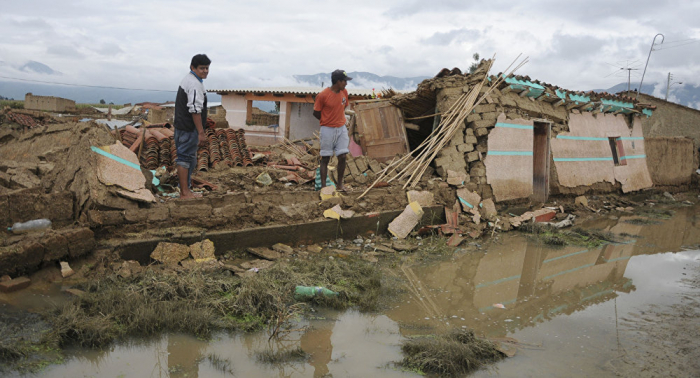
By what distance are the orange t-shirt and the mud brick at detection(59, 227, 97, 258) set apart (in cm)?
368

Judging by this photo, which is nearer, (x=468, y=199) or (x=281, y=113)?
(x=468, y=199)

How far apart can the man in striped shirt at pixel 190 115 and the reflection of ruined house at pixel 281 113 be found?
560 inches

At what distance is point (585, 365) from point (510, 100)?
7435 mm

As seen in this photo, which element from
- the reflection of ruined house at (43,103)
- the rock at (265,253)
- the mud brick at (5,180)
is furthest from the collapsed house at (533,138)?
the reflection of ruined house at (43,103)

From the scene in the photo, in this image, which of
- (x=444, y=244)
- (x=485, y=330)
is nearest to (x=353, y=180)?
(x=444, y=244)

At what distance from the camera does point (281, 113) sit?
20.9m

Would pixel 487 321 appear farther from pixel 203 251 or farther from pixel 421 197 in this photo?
pixel 421 197

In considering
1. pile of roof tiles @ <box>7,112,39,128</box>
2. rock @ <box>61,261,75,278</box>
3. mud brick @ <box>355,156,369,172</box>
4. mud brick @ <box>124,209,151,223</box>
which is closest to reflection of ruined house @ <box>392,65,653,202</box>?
mud brick @ <box>355,156,369,172</box>

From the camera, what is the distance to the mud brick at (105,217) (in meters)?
5.05

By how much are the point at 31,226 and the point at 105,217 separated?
67 centimetres

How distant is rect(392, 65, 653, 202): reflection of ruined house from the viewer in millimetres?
9633

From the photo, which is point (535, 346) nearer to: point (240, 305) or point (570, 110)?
point (240, 305)

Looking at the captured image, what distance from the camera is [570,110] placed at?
40.5 feet

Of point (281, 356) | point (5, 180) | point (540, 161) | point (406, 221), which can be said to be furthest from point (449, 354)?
point (540, 161)
